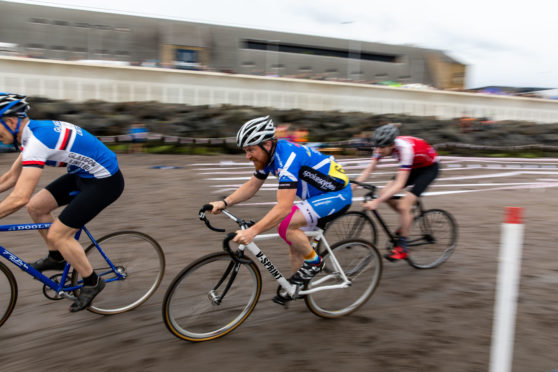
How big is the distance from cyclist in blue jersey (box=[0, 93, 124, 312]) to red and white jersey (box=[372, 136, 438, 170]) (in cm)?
309

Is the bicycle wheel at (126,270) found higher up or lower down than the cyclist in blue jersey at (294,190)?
lower down

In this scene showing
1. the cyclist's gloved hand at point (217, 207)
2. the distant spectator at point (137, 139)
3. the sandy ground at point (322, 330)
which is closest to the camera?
the sandy ground at point (322, 330)

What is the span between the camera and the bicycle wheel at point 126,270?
3986 mm

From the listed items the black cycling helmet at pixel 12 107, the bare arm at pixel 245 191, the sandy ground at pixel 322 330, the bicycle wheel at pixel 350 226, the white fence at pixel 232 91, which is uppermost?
the white fence at pixel 232 91

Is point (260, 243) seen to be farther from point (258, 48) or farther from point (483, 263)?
point (258, 48)

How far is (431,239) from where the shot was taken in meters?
5.50

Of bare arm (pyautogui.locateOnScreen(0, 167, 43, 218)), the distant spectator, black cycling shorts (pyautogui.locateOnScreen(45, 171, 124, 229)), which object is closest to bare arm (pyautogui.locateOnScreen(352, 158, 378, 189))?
black cycling shorts (pyautogui.locateOnScreen(45, 171, 124, 229))

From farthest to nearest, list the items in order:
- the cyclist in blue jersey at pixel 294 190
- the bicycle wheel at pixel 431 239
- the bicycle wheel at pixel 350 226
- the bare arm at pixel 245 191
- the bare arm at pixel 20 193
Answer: the bicycle wheel at pixel 431 239
the bicycle wheel at pixel 350 226
the bare arm at pixel 245 191
the cyclist in blue jersey at pixel 294 190
the bare arm at pixel 20 193

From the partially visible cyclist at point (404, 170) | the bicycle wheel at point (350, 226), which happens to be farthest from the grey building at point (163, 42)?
the bicycle wheel at point (350, 226)

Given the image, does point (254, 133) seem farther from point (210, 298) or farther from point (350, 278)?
point (350, 278)

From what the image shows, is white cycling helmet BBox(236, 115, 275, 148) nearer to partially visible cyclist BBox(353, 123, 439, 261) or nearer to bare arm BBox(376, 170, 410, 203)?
partially visible cyclist BBox(353, 123, 439, 261)

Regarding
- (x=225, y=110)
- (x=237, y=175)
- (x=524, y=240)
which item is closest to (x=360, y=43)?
(x=225, y=110)

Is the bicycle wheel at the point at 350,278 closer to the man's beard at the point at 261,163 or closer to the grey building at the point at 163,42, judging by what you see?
the man's beard at the point at 261,163

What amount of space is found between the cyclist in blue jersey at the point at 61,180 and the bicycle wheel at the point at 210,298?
0.79 m
